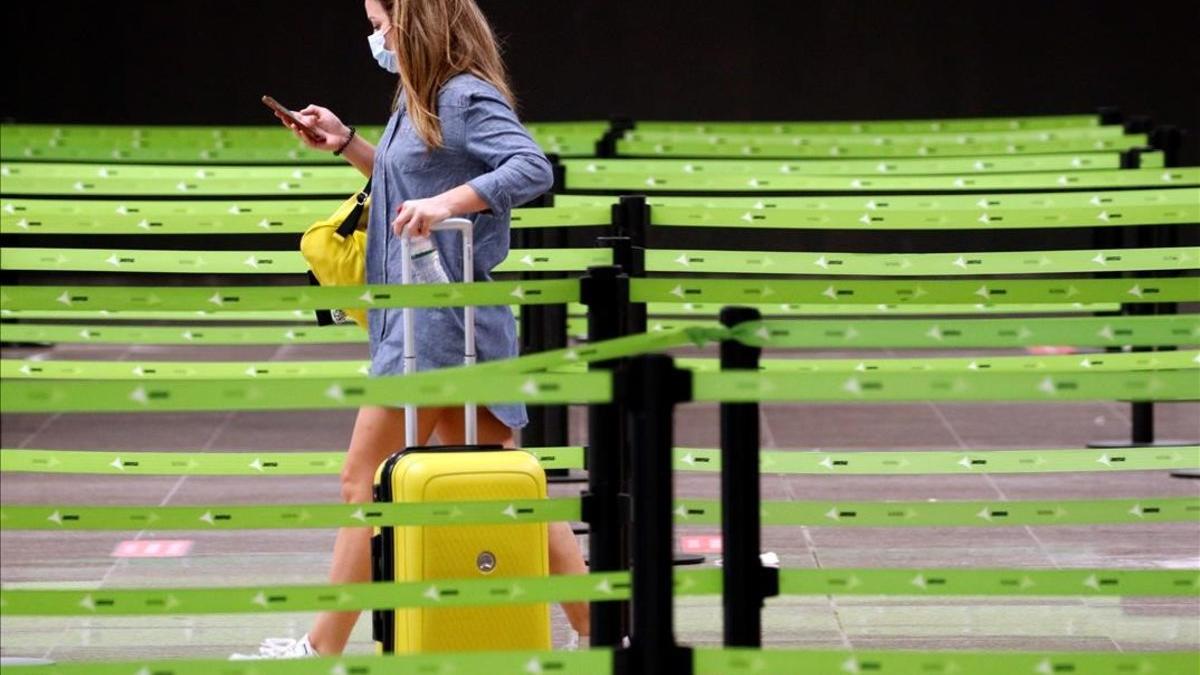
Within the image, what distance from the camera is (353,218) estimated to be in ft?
16.6

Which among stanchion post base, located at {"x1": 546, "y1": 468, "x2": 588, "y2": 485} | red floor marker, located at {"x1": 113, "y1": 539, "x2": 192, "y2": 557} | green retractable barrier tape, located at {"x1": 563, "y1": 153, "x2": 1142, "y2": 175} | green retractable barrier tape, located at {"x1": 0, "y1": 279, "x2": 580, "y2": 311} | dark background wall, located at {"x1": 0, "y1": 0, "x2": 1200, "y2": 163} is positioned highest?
dark background wall, located at {"x1": 0, "y1": 0, "x2": 1200, "y2": 163}

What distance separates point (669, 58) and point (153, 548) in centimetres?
856

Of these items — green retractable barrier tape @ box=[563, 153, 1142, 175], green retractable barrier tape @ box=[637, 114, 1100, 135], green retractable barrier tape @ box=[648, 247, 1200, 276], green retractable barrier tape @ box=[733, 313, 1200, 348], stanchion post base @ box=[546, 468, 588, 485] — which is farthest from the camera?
green retractable barrier tape @ box=[637, 114, 1100, 135]

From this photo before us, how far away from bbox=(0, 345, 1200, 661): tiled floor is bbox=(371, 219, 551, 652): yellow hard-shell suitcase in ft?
4.32

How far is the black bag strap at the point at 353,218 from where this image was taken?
5027 mm

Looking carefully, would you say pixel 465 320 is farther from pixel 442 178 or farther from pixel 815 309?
pixel 815 309

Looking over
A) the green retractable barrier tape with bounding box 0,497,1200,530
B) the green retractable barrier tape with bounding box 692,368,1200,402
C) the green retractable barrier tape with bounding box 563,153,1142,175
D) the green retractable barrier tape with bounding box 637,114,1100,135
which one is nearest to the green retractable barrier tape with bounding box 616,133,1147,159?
the green retractable barrier tape with bounding box 563,153,1142,175

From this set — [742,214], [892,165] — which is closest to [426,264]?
[742,214]

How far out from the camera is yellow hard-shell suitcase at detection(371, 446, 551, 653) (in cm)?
452

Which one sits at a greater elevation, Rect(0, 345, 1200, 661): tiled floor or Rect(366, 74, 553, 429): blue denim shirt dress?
Rect(366, 74, 553, 429): blue denim shirt dress

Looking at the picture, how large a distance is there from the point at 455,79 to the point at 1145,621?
2783mm

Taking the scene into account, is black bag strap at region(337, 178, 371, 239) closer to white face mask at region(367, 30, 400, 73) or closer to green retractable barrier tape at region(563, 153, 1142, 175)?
white face mask at region(367, 30, 400, 73)

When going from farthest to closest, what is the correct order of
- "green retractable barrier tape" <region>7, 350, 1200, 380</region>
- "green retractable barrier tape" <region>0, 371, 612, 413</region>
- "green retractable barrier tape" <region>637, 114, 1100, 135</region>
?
"green retractable barrier tape" <region>637, 114, 1100, 135</region>
"green retractable barrier tape" <region>7, 350, 1200, 380</region>
"green retractable barrier tape" <region>0, 371, 612, 413</region>

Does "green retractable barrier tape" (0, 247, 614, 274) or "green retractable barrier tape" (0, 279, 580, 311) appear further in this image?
"green retractable barrier tape" (0, 247, 614, 274)
